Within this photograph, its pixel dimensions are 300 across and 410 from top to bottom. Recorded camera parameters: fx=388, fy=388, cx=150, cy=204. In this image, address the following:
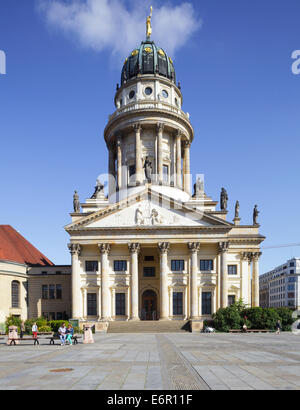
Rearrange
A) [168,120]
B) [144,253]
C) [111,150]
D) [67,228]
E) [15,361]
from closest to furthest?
[15,361]
[67,228]
[144,253]
[168,120]
[111,150]

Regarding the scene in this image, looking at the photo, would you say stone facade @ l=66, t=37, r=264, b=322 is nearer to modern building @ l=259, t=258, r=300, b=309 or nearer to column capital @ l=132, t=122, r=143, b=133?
column capital @ l=132, t=122, r=143, b=133

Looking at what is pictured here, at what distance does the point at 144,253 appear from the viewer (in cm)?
5878

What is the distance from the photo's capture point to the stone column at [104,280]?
5288cm

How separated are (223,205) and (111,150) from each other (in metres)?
26.1

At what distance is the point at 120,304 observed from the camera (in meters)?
54.8

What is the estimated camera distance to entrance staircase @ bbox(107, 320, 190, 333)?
160 ft

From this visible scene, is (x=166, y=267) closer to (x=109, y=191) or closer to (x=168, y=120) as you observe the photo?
(x=109, y=191)

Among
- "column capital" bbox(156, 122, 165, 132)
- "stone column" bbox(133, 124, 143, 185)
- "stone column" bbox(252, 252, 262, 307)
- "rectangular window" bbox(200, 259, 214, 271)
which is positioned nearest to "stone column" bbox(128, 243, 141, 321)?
"rectangular window" bbox(200, 259, 214, 271)

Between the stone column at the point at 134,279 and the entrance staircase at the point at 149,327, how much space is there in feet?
8.49

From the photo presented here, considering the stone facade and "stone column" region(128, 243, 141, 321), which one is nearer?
"stone column" region(128, 243, 141, 321)

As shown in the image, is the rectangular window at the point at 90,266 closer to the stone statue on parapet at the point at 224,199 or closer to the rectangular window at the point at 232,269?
the rectangular window at the point at 232,269

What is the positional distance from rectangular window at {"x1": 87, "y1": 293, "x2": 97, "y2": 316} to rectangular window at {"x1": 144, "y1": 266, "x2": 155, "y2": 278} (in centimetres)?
850

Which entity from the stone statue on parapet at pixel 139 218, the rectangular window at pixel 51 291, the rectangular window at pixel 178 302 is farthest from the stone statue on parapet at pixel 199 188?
the rectangular window at pixel 51 291
